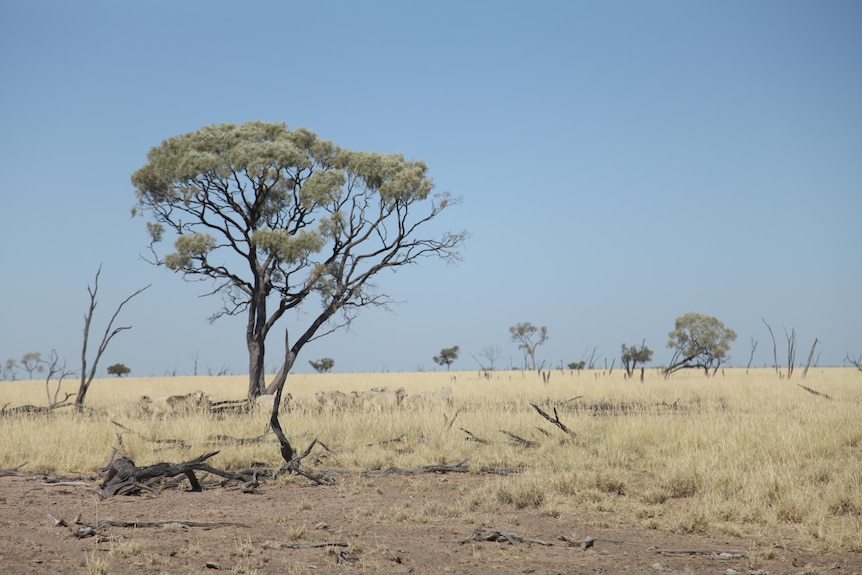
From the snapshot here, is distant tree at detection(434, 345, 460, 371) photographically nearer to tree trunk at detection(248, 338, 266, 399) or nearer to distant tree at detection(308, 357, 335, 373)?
distant tree at detection(308, 357, 335, 373)

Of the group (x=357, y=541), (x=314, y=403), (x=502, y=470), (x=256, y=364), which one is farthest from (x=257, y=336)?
(x=357, y=541)

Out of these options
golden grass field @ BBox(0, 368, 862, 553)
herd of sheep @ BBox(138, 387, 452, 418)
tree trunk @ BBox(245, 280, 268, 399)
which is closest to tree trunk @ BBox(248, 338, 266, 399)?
tree trunk @ BBox(245, 280, 268, 399)

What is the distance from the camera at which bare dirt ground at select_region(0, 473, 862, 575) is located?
5746 millimetres

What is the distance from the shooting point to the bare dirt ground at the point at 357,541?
5746 millimetres

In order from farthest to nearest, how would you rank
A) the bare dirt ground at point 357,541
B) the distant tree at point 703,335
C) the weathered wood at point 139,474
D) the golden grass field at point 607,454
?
the distant tree at point 703,335 < the weathered wood at point 139,474 < the golden grass field at point 607,454 < the bare dirt ground at point 357,541

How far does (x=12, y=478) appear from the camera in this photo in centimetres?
1011

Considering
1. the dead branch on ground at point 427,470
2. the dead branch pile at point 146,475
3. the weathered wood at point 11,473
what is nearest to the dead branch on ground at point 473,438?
the dead branch on ground at point 427,470

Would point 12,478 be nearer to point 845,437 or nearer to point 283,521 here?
point 283,521

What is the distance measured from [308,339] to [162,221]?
6.48 metres

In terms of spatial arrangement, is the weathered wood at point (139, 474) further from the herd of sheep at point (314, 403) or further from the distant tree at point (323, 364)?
the distant tree at point (323, 364)

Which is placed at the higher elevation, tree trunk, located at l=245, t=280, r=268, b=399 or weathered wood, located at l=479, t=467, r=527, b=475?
tree trunk, located at l=245, t=280, r=268, b=399

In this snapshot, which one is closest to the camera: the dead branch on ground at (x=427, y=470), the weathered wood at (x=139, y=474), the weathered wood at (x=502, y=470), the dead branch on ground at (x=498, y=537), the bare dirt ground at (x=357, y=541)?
the bare dirt ground at (x=357, y=541)

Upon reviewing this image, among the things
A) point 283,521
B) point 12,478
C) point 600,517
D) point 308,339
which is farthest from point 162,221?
point 600,517

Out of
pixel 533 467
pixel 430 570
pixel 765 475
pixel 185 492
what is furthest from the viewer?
pixel 533 467
